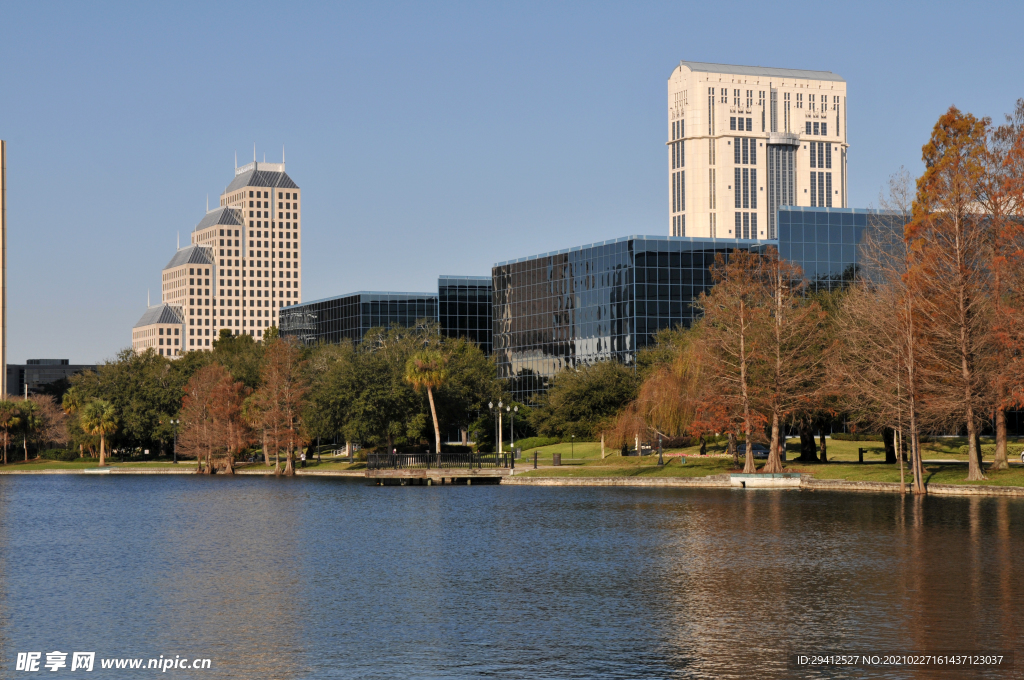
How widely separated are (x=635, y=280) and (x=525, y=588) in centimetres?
10191

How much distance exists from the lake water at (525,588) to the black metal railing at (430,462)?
A: 31316mm

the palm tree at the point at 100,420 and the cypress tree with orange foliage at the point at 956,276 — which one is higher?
the cypress tree with orange foliage at the point at 956,276

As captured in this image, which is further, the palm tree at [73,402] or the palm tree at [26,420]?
the palm tree at [26,420]

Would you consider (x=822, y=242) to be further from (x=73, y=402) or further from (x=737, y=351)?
(x=73, y=402)

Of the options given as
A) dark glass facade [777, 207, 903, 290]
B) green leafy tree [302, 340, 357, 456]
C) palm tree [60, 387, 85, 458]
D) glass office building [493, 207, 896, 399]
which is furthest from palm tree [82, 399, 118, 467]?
dark glass facade [777, 207, 903, 290]

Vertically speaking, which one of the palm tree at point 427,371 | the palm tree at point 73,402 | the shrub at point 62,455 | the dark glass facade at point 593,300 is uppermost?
the dark glass facade at point 593,300

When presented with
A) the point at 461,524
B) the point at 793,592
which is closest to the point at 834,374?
the point at 461,524

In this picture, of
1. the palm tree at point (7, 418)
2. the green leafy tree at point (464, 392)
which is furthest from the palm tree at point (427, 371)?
the palm tree at point (7, 418)

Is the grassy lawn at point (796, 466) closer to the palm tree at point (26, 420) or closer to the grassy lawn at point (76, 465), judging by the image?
the grassy lawn at point (76, 465)

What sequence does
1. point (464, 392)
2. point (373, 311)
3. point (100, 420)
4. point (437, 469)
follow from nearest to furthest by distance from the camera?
point (437, 469), point (464, 392), point (100, 420), point (373, 311)

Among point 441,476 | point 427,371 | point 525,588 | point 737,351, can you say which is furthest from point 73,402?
point 525,588

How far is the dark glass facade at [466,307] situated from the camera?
169m

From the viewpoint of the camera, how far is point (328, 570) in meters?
33.1

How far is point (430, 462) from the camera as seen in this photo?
283 ft
